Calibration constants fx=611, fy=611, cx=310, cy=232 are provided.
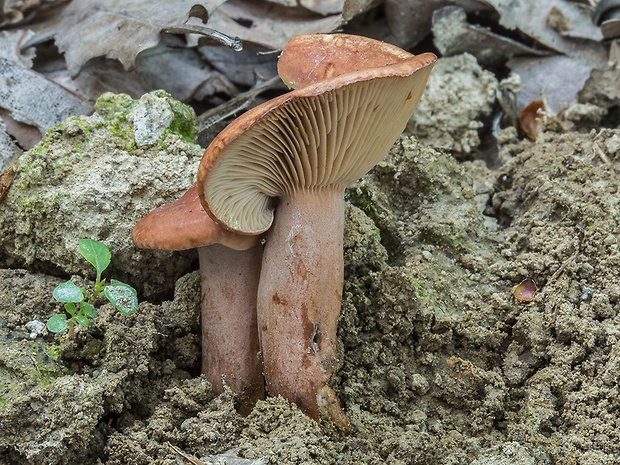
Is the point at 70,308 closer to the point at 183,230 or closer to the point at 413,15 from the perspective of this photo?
the point at 183,230

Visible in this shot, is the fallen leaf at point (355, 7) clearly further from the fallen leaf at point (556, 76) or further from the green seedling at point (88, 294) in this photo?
the green seedling at point (88, 294)

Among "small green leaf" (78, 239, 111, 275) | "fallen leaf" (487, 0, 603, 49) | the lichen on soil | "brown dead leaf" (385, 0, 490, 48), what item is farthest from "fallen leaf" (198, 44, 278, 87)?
"small green leaf" (78, 239, 111, 275)

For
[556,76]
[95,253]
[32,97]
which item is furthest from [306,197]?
[556,76]

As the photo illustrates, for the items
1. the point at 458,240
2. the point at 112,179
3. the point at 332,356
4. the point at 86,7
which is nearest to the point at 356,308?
the point at 332,356

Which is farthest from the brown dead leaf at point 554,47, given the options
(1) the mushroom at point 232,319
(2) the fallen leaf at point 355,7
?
(1) the mushroom at point 232,319

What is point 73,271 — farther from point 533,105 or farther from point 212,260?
point 533,105

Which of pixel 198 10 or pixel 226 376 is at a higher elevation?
pixel 198 10

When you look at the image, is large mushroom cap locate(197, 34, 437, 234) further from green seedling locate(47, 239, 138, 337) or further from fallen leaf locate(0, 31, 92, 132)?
fallen leaf locate(0, 31, 92, 132)
